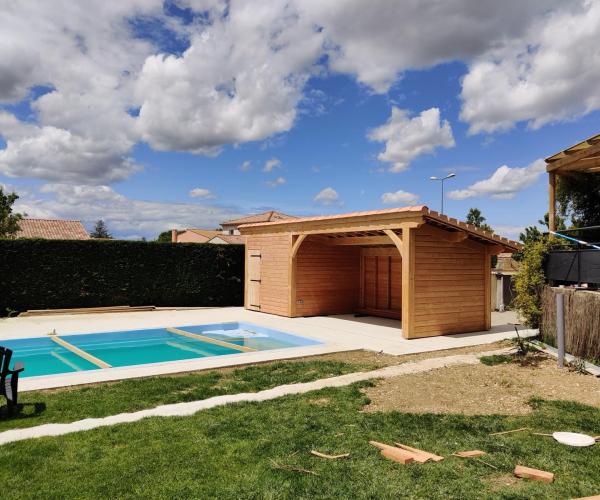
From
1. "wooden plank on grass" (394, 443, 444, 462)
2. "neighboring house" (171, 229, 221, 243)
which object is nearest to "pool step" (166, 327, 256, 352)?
"wooden plank on grass" (394, 443, 444, 462)

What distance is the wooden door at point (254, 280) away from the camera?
17.7 metres

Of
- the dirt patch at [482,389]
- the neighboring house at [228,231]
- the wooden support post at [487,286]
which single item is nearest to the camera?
the dirt patch at [482,389]

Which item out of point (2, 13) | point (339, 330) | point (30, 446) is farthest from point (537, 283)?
point (2, 13)

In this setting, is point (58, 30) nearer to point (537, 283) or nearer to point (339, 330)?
point (339, 330)

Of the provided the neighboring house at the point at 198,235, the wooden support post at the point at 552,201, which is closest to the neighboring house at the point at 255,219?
the neighboring house at the point at 198,235

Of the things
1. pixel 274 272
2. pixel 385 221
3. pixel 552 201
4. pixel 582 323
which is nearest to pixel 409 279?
pixel 385 221

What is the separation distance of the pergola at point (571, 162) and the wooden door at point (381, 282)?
5573 mm

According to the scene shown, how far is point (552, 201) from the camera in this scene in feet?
35.9

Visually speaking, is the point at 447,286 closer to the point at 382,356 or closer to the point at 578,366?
the point at 382,356

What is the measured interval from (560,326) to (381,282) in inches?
330

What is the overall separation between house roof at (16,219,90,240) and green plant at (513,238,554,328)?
34.2 meters

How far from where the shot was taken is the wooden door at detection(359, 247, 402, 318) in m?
15.9

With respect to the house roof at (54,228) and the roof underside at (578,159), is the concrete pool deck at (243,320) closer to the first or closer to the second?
the roof underside at (578,159)

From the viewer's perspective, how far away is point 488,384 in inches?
275
